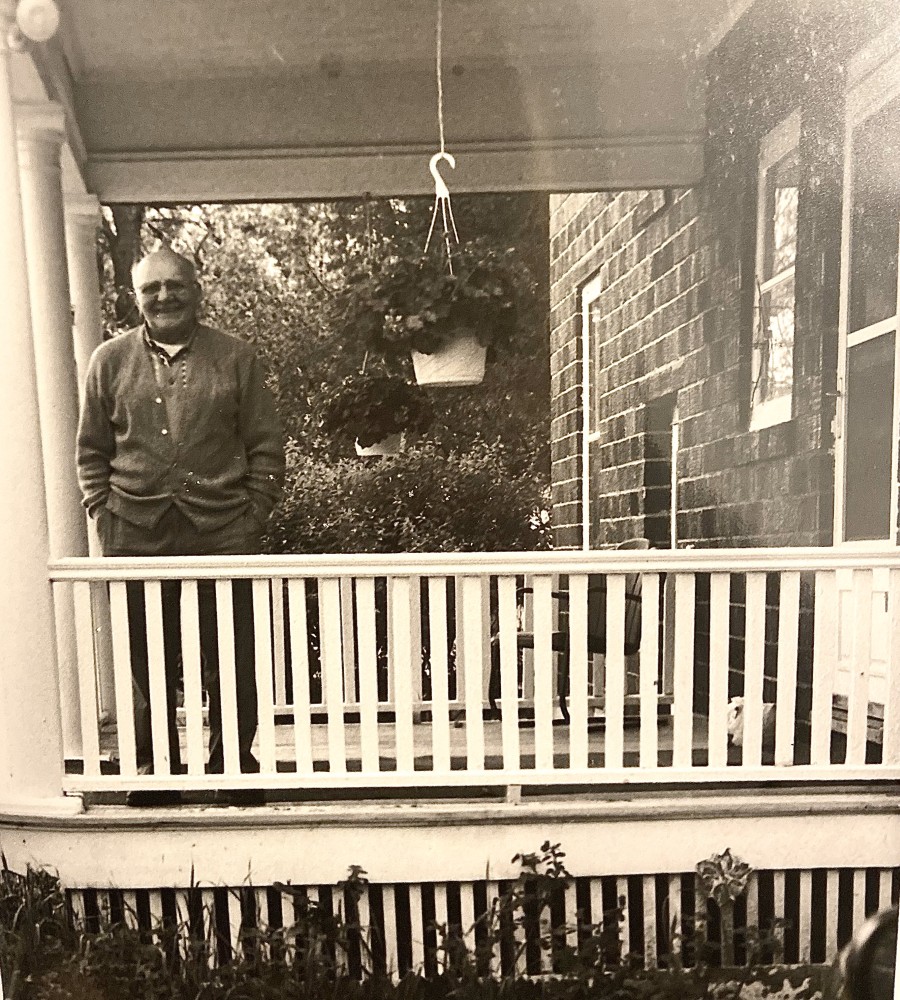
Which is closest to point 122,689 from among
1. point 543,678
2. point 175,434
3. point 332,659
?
point 332,659

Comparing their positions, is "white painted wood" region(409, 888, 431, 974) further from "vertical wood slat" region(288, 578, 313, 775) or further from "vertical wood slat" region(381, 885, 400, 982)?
"vertical wood slat" region(288, 578, 313, 775)

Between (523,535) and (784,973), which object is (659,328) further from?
(784,973)

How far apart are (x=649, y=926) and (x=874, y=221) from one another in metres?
1.45

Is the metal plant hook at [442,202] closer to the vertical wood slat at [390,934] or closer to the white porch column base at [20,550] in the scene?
the white porch column base at [20,550]

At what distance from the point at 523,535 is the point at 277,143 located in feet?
2.89

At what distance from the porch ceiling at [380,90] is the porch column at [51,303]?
0.07 m

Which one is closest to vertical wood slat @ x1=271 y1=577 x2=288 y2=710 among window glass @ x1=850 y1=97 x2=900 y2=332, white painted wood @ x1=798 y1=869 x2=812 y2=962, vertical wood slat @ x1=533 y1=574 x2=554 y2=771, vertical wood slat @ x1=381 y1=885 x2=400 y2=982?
vertical wood slat @ x1=381 y1=885 x2=400 y2=982

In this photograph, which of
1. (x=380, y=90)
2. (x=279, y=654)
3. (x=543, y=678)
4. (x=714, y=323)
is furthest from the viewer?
(x=279, y=654)

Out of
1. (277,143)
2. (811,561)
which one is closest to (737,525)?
(811,561)

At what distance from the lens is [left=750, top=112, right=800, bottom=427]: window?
1558 mm

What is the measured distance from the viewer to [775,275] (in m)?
1.62

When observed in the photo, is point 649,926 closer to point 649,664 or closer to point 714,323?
point 649,664

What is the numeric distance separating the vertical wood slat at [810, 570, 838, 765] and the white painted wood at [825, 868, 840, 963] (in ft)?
0.76

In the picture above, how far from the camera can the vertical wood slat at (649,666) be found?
1.73 metres
